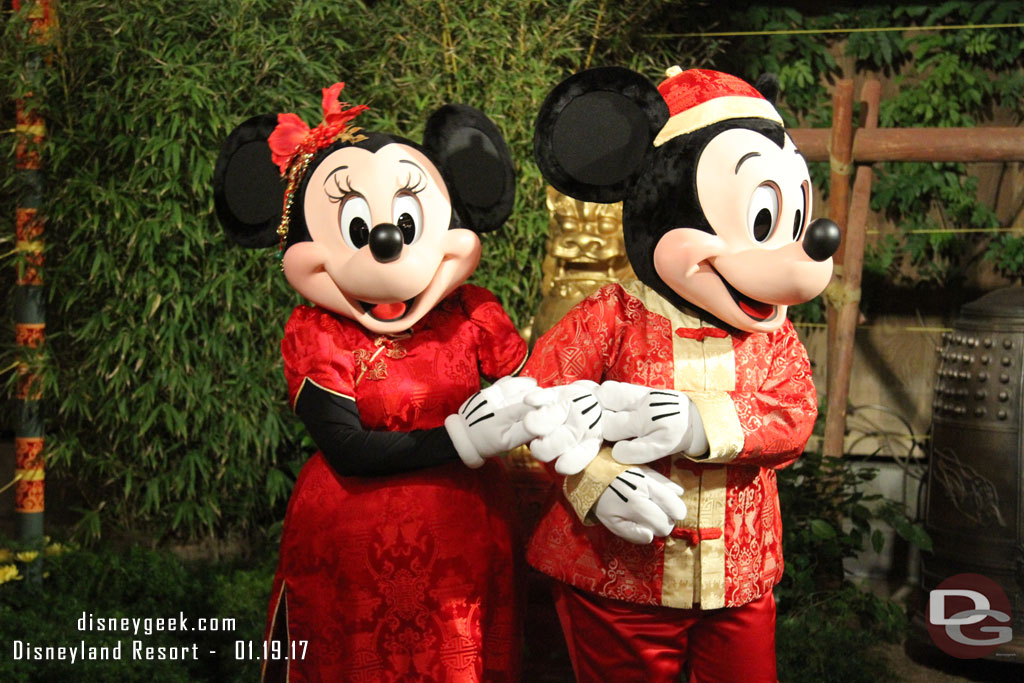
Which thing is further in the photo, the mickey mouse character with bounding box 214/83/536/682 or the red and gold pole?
the red and gold pole

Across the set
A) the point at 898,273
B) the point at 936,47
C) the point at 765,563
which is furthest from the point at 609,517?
the point at 936,47

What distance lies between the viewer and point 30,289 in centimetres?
345

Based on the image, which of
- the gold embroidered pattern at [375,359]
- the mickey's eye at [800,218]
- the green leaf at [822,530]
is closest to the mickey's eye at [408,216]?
the gold embroidered pattern at [375,359]

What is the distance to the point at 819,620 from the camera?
3.39 m

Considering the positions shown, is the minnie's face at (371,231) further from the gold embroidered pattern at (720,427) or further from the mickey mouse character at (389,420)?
the gold embroidered pattern at (720,427)

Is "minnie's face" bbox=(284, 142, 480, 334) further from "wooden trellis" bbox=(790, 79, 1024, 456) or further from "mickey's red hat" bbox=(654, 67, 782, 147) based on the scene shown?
"wooden trellis" bbox=(790, 79, 1024, 456)

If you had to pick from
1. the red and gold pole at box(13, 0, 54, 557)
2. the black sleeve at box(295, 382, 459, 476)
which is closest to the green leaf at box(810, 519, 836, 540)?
the black sleeve at box(295, 382, 459, 476)

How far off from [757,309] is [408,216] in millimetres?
684

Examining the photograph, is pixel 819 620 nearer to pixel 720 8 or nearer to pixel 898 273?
pixel 898 273

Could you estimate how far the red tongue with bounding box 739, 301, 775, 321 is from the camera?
198 cm

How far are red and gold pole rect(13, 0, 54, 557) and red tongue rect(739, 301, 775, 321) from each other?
243 cm

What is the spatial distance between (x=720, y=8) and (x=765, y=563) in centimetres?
281

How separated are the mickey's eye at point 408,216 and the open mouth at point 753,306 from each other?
0.59 metres

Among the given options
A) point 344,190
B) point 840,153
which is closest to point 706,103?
point 344,190
